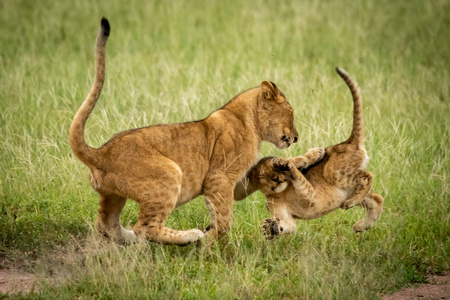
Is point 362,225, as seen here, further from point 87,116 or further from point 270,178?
point 87,116

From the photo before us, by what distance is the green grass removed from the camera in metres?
5.46

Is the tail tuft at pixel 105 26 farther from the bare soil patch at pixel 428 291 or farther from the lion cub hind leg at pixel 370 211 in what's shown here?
the bare soil patch at pixel 428 291

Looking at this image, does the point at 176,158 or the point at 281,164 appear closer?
the point at 176,158

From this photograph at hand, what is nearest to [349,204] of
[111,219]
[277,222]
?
[277,222]

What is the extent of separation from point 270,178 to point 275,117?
22.2 inches

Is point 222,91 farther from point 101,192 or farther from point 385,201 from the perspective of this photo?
point 101,192

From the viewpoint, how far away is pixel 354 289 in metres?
5.24

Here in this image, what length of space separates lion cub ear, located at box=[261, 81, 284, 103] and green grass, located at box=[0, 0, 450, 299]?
1.11m

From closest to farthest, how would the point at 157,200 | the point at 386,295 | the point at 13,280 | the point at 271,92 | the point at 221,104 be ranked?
1. the point at 13,280
2. the point at 386,295
3. the point at 157,200
4. the point at 271,92
5. the point at 221,104

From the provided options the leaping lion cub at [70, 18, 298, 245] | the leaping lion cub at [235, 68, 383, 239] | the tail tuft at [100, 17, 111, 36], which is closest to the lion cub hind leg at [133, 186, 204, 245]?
the leaping lion cub at [70, 18, 298, 245]

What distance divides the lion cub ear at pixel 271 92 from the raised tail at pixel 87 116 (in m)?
1.48

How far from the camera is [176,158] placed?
5.82m

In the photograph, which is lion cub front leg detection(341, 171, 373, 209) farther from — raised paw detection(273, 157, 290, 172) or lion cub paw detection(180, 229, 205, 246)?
lion cub paw detection(180, 229, 205, 246)

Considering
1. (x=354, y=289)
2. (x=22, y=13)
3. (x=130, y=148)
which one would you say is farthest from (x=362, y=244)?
(x=22, y=13)
